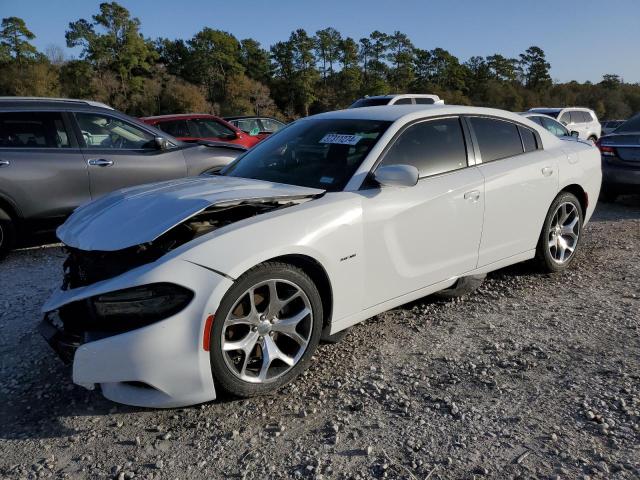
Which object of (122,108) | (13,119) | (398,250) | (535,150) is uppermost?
(13,119)

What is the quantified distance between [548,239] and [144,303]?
3.55 meters

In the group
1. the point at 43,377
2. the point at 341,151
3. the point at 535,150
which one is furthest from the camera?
the point at 535,150

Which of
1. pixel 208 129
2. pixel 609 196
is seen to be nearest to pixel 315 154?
pixel 609 196

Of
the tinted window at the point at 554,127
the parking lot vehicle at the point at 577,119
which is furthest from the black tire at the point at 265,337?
the parking lot vehicle at the point at 577,119

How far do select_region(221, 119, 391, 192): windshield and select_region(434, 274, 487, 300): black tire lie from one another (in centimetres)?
123

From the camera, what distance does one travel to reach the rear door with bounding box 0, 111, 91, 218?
17.9 ft

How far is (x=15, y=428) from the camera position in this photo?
8.46 feet

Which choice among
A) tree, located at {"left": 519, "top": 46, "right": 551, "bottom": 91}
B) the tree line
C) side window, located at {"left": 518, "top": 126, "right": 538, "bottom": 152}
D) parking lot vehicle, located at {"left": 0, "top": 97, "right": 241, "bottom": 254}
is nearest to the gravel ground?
side window, located at {"left": 518, "top": 126, "right": 538, "bottom": 152}

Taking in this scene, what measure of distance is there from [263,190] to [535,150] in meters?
2.62

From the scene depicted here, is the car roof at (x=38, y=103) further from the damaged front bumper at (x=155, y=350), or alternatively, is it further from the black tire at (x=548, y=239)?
the black tire at (x=548, y=239)

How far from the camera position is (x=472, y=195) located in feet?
12.3

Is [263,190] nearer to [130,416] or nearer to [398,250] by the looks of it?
[398,250]

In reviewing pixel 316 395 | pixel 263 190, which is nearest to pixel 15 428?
pixel 316 395

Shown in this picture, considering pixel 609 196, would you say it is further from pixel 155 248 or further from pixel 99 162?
pixel 155 248
